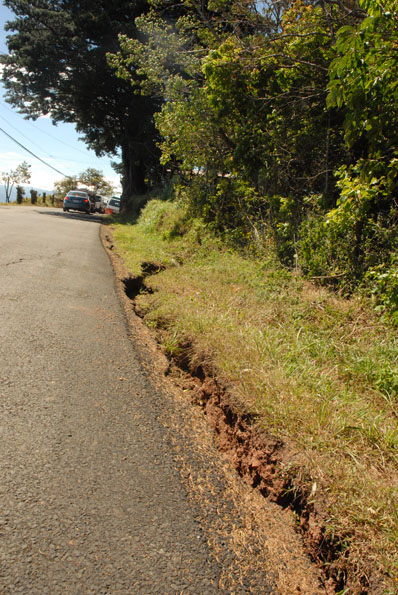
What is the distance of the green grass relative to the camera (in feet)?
6.22

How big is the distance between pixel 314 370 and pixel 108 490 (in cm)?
206

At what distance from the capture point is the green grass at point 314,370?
1.89 m

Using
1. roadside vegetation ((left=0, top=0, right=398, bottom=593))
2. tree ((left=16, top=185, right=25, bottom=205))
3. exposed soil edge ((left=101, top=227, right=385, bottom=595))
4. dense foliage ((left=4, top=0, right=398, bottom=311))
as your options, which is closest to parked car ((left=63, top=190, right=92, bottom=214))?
tree ((left=16, top=185, right=25, bottom=205))

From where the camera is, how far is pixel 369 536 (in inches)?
67.1

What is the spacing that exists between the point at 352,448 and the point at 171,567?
4.27 feet

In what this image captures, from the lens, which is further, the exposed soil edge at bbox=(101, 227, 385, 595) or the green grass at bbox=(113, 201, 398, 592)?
the green grass at bbox=(113, 201, 398, 592)

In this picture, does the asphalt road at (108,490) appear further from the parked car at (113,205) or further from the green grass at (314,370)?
the parked car at (113,205)

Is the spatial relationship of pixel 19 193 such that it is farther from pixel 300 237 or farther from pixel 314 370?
pixel 314 370

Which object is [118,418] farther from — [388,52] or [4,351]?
[388,52]

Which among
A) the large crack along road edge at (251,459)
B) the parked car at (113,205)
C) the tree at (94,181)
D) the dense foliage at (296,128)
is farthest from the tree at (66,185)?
the large crack along road edge at (251,459)

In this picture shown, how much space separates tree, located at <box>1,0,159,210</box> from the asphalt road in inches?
882

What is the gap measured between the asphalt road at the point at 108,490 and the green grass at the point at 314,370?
0.39m

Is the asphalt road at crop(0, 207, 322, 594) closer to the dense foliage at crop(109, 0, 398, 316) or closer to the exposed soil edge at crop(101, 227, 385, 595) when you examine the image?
the exposed soil edge at crop(101, 227, 385, 595)

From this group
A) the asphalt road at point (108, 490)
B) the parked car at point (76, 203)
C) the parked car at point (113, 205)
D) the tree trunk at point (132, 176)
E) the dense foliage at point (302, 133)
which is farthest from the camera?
the parked car at point (113, 205)
